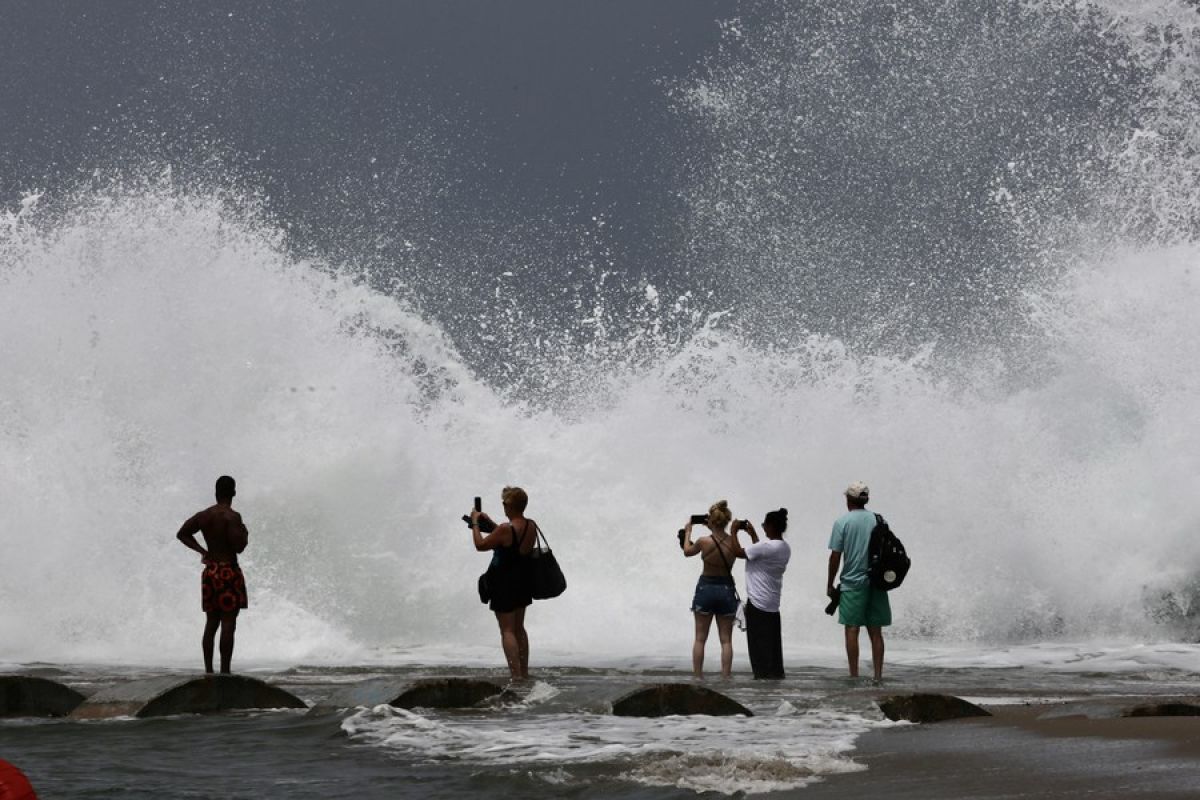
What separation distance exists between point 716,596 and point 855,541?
115cm

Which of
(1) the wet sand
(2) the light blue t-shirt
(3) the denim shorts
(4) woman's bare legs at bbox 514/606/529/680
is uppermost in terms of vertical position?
(2) the light blue t-shirt

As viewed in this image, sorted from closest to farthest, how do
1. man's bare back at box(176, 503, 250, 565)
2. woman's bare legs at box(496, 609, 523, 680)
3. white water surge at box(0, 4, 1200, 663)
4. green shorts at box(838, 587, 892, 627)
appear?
woman's bare legs at box(496, 609, 523, 680)
man's bare back at box(176, 503, 250, 565)
green shorts at box(838, 587, 892, 627)
white water surge at box(0, 4, 1200, 663)

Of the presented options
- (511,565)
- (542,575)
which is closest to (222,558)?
(511,565)

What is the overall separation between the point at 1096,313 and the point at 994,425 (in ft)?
7.73

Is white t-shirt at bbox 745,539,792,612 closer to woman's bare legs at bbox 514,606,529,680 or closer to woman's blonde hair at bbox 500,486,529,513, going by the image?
woman's bare legs at bbox 514,606,529,680

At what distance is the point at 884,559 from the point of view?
12914 mm

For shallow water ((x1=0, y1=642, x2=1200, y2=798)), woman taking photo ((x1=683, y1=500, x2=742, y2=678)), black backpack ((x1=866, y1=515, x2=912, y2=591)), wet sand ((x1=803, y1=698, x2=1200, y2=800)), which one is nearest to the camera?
wet sand ((x1=803, y1=698, x2=1200, y2=800))

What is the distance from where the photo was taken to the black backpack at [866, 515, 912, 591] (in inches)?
508

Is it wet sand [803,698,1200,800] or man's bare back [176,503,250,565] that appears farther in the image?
man's bare back [176,503,250,565]

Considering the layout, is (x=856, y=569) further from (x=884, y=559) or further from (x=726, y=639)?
(x=726, y=639)

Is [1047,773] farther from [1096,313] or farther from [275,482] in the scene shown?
[1096,313]

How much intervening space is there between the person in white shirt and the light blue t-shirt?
0.57 meters

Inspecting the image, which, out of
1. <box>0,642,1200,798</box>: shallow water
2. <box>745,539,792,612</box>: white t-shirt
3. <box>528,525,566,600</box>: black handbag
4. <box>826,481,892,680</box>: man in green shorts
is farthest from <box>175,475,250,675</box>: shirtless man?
<box>826,481,892,680</box>: man in green shorts

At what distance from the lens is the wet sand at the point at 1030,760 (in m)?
6.75
